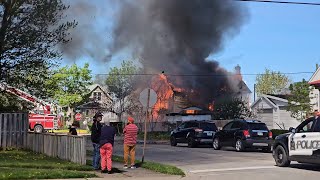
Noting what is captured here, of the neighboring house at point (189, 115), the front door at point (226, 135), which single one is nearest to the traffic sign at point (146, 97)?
the front door at point (226, 135)

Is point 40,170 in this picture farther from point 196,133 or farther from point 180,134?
point 180,134

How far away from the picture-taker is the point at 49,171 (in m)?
11.6

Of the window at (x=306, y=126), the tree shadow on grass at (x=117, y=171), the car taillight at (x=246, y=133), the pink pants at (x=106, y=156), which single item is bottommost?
the tree shadow on grass at (x=117, y=171)

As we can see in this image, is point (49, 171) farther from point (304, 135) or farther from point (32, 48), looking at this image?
point (32, 48)

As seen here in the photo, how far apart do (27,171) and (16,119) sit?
7.23 metres

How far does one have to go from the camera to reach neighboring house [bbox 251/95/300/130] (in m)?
40.8

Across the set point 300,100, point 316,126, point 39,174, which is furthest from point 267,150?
point 300,100

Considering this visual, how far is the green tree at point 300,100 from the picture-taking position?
33991 mm

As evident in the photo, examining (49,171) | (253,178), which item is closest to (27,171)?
(49,171)

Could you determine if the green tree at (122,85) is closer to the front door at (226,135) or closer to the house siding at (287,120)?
the house siding at (287,120)

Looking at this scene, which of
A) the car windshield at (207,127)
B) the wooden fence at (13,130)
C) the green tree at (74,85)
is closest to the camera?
the wooden fence at (13,130)

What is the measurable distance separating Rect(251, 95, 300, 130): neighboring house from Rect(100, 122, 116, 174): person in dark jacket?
2979cm

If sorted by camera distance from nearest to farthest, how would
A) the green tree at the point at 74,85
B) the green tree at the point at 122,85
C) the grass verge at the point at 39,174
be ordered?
the grass verge at the point at 39,174
the green tree at the point at 122,85
the green tree at the point at 74,85

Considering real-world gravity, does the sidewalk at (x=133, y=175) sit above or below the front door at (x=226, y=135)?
below
